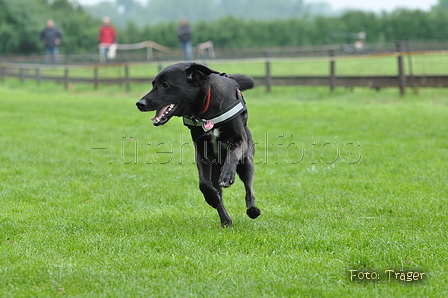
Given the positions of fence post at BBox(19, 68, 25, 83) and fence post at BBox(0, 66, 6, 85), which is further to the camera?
fence post at BBox(0, 66, 6, 85)

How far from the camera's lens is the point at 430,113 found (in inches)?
519

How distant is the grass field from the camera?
13.0ft

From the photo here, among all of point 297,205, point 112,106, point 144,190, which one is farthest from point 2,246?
point 112,106

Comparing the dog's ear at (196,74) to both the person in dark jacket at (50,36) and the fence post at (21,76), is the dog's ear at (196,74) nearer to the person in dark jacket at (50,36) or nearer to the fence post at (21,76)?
the fence post at (21,76)

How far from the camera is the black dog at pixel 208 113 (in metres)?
5.04

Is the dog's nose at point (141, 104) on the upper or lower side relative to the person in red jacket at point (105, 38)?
lower

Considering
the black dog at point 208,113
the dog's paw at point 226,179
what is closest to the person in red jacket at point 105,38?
the black dog at point 208,113

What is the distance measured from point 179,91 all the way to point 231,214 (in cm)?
150

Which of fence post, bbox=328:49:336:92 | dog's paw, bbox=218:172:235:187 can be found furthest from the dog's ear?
fence post, bbox=328:49:336:92

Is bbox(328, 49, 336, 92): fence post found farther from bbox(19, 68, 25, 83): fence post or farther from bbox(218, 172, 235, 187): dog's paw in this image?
bbox(19, 68, 25, 83): fence post

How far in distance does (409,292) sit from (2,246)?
305cm

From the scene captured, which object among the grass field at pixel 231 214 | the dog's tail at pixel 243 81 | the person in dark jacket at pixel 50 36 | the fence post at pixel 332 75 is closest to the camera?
the grass field at pixel 231 214

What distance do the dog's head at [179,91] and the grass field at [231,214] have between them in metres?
1.05

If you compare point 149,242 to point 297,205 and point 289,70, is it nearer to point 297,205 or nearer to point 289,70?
point 297,205
